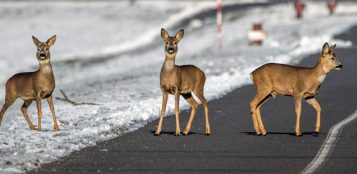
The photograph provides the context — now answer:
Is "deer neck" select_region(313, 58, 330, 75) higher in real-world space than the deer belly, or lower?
higher

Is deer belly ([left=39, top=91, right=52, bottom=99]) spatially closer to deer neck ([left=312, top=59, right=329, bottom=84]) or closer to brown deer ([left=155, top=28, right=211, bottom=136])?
brown deer ([left=155, top=28, right=211, bottom=136])

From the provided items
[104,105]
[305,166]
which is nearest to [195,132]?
[305,166]

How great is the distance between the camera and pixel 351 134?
1338 cm

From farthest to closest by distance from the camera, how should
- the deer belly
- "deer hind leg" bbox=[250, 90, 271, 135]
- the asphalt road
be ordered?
the deer belly < "deer hind leg" bbox=[250, 90, 271, 135] < the asphalt road

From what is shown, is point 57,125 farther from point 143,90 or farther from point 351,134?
point 143,90

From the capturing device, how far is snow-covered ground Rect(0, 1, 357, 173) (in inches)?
545

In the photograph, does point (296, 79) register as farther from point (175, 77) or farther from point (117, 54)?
point (117, 54)

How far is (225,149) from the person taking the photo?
12.0 metres

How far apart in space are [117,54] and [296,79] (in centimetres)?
3436

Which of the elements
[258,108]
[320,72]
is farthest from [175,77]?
[320,72]

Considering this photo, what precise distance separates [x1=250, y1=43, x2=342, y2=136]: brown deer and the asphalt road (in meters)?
0.57

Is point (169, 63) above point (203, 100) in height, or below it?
above

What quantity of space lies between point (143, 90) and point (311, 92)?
9.71 m

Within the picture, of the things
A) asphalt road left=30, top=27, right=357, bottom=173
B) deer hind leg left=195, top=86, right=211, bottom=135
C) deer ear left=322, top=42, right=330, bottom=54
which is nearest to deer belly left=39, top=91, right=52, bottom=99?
asphalt road left=30, top=27, right=357, bottom=173
